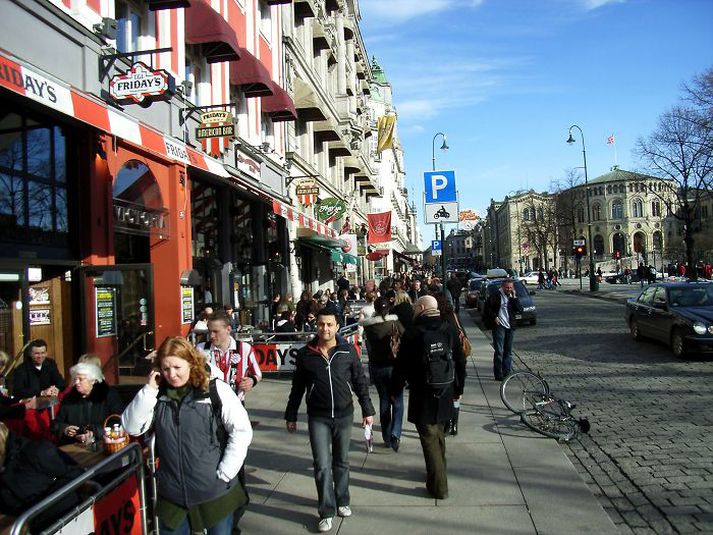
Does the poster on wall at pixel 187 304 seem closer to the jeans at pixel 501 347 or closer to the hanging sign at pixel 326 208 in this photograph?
the jeans at pixel 501 347

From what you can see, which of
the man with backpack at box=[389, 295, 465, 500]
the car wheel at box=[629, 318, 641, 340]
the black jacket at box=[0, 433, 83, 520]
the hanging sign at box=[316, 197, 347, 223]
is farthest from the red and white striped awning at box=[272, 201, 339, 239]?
the black jacket at box=[0, 433, 83, 520]

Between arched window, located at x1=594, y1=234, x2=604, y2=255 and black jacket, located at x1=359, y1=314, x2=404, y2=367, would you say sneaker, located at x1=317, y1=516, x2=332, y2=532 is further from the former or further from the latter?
arched window, located at x1=594, y1=234, x2=604, y2=255

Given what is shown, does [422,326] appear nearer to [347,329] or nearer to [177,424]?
[177,424]

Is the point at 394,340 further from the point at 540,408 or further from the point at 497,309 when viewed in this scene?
the point at 497,309

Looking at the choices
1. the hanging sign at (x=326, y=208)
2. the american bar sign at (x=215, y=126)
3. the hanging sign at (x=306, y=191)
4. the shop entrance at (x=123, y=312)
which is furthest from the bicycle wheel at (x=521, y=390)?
the hanging sign at (x=326, y=208)

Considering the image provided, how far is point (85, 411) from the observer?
5375mm

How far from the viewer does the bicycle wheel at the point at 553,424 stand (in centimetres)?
725

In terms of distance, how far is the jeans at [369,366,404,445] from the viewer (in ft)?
23.1

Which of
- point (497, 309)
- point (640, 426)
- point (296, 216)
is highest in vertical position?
point (296, 216)

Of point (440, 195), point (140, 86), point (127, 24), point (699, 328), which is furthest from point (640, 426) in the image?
point (127, 24)

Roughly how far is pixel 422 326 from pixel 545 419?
2.88 metres

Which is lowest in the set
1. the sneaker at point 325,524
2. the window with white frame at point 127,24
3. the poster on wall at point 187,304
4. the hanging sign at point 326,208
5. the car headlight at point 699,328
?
the sneaker at point 325,524

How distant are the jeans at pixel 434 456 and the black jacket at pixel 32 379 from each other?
4.46 m

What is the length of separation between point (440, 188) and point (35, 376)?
7.75 metres
